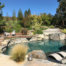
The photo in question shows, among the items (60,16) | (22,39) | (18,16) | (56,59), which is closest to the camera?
(56,59)

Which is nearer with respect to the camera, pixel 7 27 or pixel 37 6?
pixel 7 27

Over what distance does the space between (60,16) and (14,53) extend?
1763cm

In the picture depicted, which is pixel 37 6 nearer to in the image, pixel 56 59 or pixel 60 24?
pixel 60 24

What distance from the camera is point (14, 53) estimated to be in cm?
454

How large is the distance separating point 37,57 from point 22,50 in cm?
120

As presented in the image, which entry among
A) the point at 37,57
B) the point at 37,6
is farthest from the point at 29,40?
the point at 37,6

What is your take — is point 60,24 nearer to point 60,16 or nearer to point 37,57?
point 60,16

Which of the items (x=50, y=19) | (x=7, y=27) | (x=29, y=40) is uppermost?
(x=50, y=19)

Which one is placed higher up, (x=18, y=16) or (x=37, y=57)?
(x=18, y=16)

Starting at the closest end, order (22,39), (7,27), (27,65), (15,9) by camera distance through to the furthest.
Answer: (27,65), (22,39), (7,27), (15,9)

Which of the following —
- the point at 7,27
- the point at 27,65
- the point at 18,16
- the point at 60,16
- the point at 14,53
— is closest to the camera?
the point at 27,65

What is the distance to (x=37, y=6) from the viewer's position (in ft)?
87.7

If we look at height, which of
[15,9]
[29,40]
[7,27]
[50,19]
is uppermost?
[15,9]

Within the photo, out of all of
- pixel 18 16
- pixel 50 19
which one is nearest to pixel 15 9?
pixel 18 16
